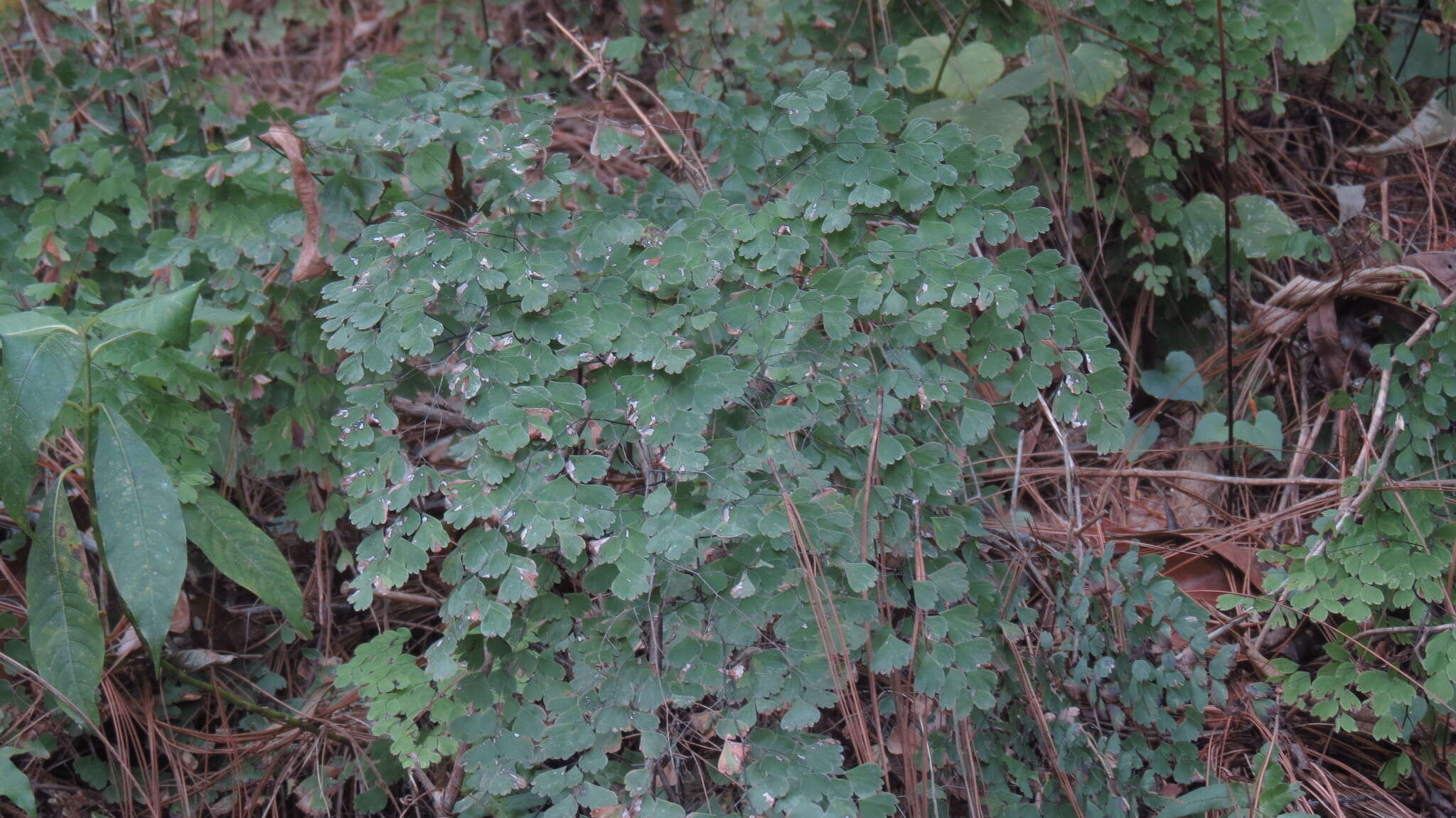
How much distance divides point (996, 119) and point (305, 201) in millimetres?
1421

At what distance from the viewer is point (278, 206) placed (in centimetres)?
208

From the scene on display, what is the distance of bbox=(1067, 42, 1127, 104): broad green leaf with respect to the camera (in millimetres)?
2309

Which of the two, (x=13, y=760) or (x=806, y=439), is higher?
(x=806, y=439)

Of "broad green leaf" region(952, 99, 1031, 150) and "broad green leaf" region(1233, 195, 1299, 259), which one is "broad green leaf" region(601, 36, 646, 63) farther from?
"broad green leaf" region(1233, 195, 1299, 259)

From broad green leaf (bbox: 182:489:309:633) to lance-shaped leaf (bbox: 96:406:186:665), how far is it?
0.60ft

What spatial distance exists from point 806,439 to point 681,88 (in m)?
0.76

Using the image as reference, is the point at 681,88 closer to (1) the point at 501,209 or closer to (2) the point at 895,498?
(1) the point at 501,209

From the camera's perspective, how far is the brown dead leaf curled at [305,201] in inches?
75.2

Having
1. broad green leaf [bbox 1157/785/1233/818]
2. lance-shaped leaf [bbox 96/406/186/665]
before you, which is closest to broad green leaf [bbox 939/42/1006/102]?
broad green leaf [bbox 1157/785/1233/818]

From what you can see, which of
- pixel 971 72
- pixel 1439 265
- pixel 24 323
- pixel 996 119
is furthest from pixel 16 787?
pixel 1439 265

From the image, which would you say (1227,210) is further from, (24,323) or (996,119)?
(24,323)

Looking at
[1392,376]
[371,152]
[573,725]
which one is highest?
[371,152]

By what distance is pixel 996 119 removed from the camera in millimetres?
2271

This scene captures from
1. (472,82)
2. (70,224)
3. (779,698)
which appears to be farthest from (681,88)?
(70,224)
